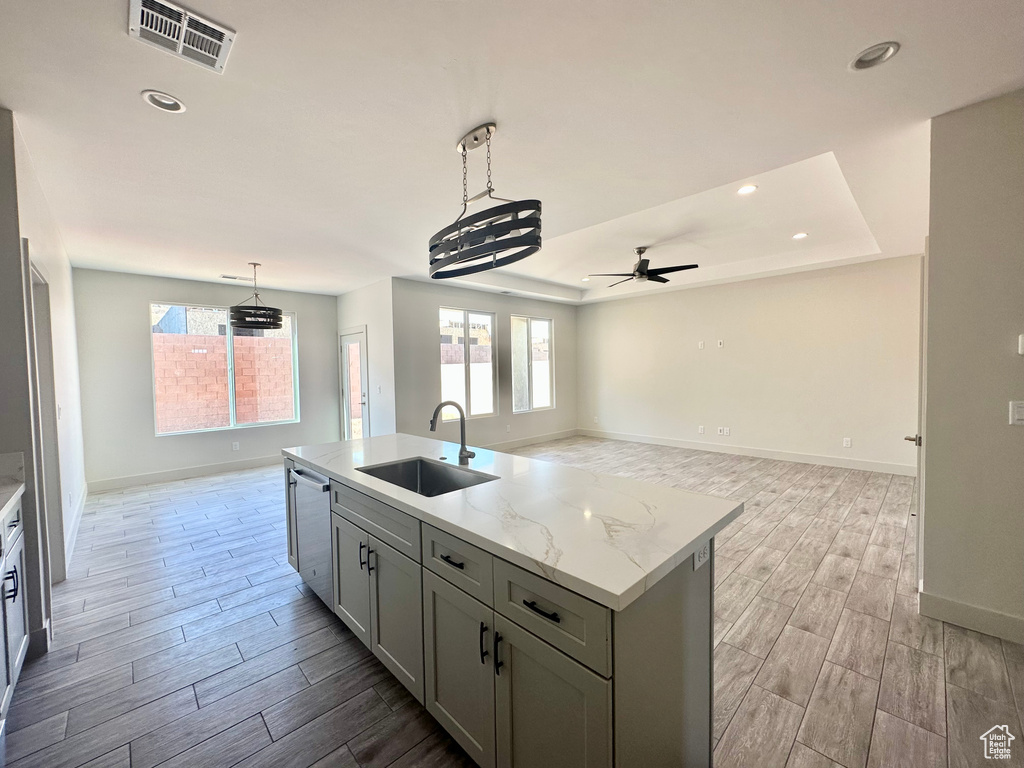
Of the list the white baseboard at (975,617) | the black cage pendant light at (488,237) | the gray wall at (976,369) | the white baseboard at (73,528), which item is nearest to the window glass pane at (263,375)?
the white baseboard at (73,528)

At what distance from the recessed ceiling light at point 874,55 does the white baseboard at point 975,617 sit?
8.73 ft

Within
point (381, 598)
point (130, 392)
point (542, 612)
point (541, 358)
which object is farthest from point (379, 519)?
point (541, 358)

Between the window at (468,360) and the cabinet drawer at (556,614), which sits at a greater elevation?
the window at (468,360)

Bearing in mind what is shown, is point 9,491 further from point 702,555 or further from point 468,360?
point 468,360

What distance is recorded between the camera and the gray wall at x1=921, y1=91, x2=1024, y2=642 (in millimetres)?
2010

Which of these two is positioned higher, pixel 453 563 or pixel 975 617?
pixel 453 563

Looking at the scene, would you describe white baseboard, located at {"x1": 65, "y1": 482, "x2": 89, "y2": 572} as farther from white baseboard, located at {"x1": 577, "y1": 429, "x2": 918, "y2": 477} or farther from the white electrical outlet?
white baseboard, located at {"x1": 577, "y1": 429, "x2": 918, "y2": 477}

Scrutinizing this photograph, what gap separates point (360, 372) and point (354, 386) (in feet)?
1.18

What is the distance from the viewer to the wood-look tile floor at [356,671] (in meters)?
1.58

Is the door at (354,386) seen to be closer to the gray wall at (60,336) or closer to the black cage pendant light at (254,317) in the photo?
the black cage pendant light at (254,317)

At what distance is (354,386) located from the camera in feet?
22.3

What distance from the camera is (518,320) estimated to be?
7691 mm

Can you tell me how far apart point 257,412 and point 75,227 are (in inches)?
128

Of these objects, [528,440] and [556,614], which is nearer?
[556,614]
